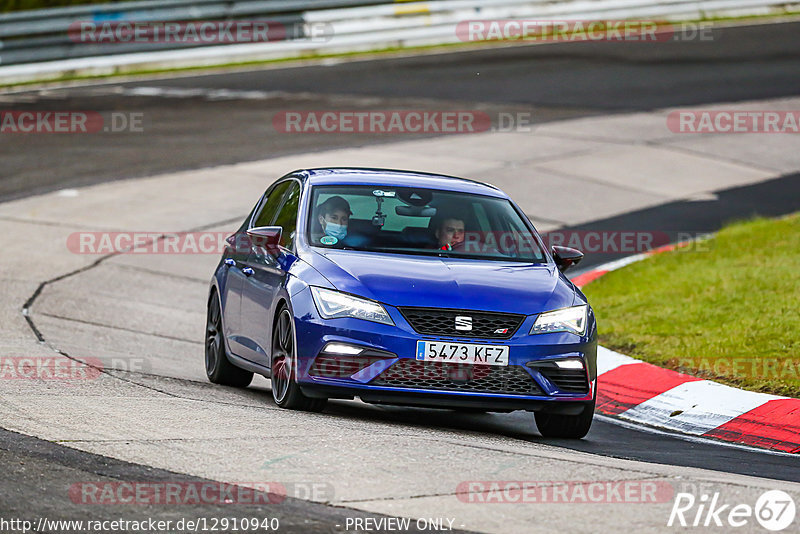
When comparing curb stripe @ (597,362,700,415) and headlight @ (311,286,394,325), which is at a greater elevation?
headlight @ (311,286,394,325)

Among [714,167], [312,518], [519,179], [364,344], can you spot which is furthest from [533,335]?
[714,167]

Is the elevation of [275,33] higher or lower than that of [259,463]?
higher

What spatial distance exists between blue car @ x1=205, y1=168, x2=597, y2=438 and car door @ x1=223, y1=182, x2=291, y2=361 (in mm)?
43

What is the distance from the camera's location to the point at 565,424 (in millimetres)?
8586

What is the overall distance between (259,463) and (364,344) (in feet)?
5.00

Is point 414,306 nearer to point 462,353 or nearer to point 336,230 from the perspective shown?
point 462,353

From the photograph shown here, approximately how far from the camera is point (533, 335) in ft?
26.5

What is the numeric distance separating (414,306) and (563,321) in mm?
950

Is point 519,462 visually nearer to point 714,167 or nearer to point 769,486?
point 769,486

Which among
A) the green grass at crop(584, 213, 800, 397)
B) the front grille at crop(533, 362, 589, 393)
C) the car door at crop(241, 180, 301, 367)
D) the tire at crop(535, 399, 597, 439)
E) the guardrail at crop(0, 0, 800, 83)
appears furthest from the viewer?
the guardrail at crop(0, 0, 800, 83)

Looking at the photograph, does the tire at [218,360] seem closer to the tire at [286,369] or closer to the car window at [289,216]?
the car window at [289,216]

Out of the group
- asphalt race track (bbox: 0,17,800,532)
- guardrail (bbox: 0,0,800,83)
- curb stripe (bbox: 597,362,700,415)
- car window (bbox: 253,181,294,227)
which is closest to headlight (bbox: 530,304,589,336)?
asphalt race track (bbox: 0,17,800,532)

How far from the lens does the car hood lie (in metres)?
7.98

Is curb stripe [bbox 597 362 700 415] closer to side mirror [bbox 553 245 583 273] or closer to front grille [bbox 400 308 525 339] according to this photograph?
side mirror [bbox 553 245 583 273]
